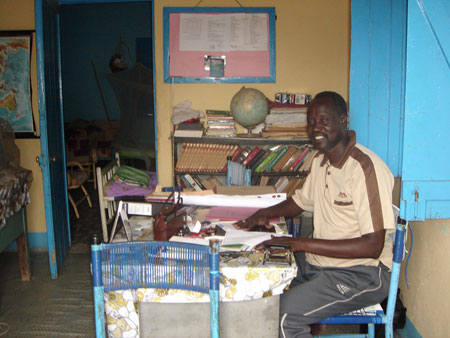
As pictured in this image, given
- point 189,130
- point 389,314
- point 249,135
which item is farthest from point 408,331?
point 189,130

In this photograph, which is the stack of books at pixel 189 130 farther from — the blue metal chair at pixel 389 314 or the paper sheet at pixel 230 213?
the blue metal chair at pixel 389 314

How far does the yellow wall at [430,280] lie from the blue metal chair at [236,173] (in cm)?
166

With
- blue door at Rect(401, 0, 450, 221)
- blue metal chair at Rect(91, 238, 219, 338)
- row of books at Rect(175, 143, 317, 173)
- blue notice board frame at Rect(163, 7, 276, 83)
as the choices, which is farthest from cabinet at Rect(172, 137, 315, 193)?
blue metal chair at Rect(91, 238, 219, 338)

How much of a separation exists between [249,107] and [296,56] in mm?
842

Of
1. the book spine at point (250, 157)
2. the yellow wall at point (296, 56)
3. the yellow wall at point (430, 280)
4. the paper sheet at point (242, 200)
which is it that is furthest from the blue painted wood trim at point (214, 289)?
the yellow wall at point (296, 56)

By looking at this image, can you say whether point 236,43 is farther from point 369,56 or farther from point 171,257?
A: point 171,257

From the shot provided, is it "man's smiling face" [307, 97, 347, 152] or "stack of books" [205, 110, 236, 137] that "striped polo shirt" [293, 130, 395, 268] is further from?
"stack of books" [205, 110, 236, 137]

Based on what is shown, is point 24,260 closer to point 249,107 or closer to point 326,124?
point 249,107

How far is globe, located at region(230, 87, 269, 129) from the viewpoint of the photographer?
12.8 feet

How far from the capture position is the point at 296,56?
4285mm

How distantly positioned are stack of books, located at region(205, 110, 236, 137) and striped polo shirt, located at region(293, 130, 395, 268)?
176 centimetres

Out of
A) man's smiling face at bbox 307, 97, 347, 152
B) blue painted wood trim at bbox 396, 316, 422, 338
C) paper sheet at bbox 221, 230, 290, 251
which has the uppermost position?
man's smiling face at bbox 307, 97, 347, 152

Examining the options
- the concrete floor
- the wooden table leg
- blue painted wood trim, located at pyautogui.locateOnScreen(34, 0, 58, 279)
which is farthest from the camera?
the wooden table leg

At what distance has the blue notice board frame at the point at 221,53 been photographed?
13.8 feet
